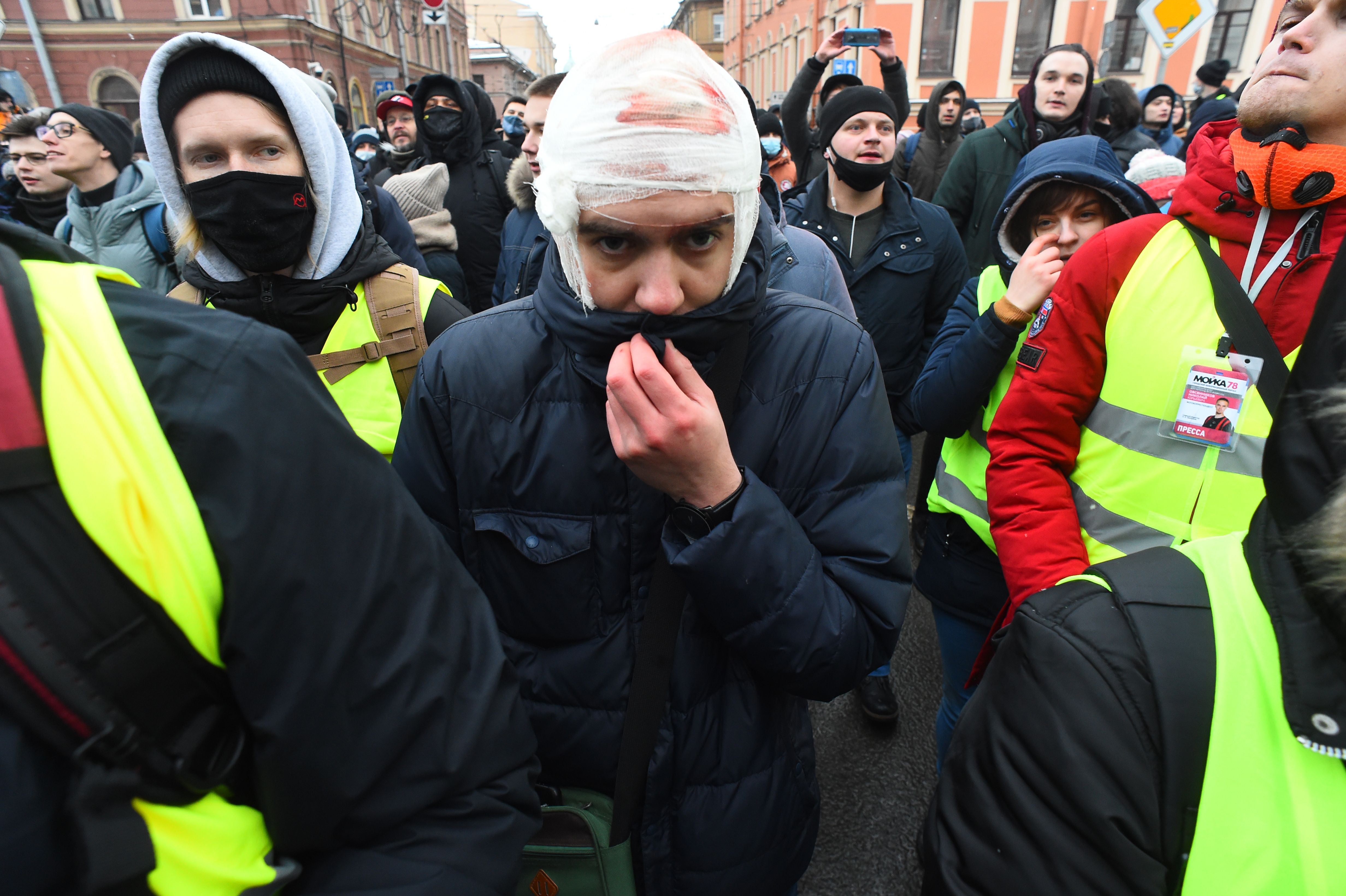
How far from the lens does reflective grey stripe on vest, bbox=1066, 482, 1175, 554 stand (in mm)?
1450

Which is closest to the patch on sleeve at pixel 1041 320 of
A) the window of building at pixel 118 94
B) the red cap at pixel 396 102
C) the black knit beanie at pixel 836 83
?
the black knit beanie at pixel 836 83

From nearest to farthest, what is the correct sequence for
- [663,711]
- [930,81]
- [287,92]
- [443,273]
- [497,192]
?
1. [663,711]
2. [287,92]
3. [443,273]
4. [497,192]
5. [930,81]

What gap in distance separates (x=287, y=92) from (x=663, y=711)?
1.78 meters

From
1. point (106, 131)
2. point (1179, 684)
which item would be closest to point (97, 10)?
point (106, 131)

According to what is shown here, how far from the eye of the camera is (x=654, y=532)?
1251 mm

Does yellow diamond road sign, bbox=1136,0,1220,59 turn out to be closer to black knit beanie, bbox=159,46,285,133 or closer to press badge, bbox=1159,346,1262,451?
press badge, bbox=1159,346,1262,451

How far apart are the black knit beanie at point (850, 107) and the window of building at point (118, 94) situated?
1221 inches

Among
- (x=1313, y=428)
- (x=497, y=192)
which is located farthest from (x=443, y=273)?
(x=1313, y=428)

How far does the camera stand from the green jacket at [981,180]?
402cm

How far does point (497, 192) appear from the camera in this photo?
4.57 metres

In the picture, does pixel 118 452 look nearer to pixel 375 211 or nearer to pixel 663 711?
pixel 663 711

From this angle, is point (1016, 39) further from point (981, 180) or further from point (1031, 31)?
point (981, 180)

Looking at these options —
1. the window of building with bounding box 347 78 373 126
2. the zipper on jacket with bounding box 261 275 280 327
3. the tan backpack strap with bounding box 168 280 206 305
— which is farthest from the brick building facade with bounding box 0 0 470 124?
the zipper on jacket with bounding box 261 275 280 327

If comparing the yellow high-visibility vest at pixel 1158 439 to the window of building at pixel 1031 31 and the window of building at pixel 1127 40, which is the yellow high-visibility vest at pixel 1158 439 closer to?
the window of building at pixel 1031 31
